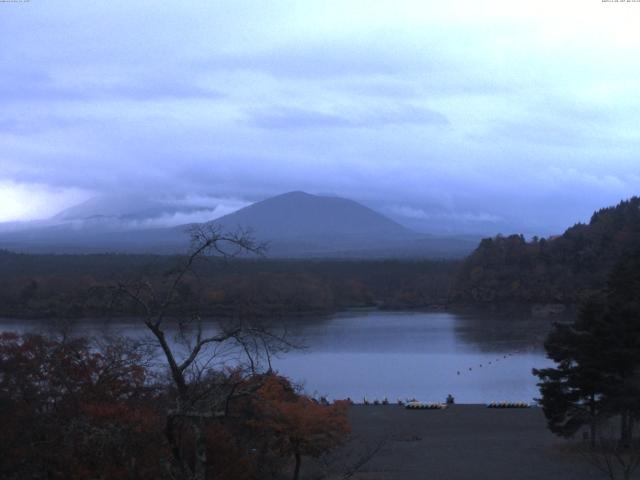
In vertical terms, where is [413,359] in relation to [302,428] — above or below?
below

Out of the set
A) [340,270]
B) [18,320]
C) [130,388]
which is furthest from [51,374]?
[340,270]

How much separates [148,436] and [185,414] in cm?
173

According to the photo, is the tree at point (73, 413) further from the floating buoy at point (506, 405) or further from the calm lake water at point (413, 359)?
the floating buoy at point (506, 405)

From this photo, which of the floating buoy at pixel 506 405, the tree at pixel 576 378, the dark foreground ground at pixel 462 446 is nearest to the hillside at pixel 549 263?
the floating buoy at pixel 506 405

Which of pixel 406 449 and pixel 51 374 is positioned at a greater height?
pixel 51 374

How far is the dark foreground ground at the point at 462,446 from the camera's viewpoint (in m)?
9.17

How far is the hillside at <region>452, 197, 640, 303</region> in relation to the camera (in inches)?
1652

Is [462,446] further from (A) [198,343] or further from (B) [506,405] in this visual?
(A) [198,343]

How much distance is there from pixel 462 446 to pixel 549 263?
35.1 metres

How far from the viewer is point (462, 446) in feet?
36.6

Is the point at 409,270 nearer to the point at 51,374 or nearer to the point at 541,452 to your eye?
the point at 541,452

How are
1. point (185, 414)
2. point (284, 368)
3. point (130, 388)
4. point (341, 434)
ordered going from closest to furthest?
point (185, 414) < point (130, 388) < point (341, 434) < point (284, 368)

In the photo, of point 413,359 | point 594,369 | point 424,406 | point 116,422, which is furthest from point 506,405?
point 116,422

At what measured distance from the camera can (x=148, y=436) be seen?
4676mm
